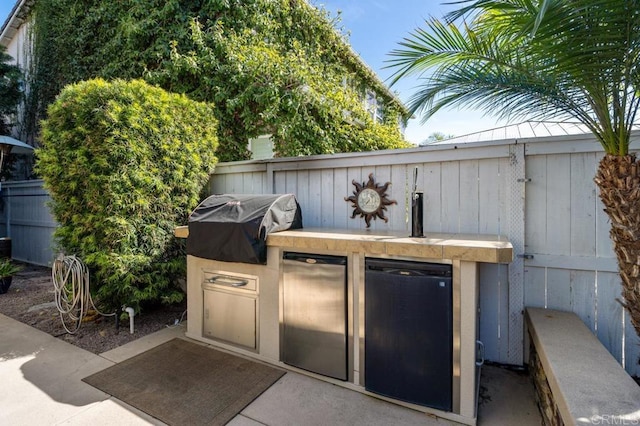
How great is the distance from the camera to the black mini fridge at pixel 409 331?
2.19 meters

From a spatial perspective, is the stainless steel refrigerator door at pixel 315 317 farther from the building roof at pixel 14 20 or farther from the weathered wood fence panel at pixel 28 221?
the building roof at pixel 14 20

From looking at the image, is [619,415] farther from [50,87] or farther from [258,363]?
[50,87]

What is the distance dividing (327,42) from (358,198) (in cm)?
603

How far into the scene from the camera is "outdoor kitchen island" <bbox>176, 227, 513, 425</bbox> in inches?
84.7

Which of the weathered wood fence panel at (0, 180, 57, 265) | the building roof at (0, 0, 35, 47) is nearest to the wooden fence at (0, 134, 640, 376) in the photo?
the weathered wood fence panel at (0, 180, 57, 265)

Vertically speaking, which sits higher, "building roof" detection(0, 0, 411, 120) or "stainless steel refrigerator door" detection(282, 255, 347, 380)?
"building roof" detection(0, 0, 411, 120)

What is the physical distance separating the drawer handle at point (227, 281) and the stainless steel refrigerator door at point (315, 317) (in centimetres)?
51

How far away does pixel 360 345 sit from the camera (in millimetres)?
2531

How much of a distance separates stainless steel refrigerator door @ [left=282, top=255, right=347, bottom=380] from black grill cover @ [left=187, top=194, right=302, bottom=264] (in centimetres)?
34

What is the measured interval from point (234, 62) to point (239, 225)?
12.9ft

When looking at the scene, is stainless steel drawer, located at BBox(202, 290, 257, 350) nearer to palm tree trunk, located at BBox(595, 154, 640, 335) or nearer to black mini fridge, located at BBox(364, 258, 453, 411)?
black mini fridge, located at BBox(364, 258, 453, 411)

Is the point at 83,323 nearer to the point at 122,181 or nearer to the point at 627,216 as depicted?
the point at 122,181

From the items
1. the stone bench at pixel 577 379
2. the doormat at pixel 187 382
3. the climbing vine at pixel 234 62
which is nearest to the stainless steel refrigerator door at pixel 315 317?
the doormat at pixel 187 382

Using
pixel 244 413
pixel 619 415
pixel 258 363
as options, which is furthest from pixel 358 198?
pixel 619 415
